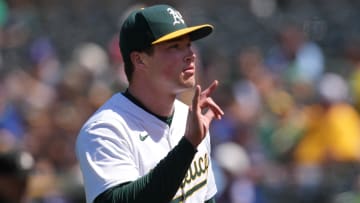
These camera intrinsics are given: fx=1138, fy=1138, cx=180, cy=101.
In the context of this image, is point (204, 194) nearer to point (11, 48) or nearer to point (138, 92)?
point (138, 92)

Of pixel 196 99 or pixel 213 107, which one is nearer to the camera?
pixel 196 99

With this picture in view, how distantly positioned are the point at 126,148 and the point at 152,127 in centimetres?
24

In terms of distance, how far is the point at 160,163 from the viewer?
483cm

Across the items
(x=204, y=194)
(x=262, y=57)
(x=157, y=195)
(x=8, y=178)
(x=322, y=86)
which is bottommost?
(x=262, y=57)

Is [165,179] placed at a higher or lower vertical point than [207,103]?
lower

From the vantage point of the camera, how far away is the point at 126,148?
199 inches

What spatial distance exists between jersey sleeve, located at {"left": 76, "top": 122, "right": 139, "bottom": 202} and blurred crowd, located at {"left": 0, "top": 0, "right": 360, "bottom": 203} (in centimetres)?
236

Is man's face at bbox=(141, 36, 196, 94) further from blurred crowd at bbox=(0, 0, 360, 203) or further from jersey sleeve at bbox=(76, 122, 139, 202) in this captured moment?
blurred crowd at bbox=(0, 0, 360, 203)

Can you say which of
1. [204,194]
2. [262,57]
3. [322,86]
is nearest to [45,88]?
[262,57]

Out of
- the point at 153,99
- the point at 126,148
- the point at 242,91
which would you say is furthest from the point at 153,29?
the point at 242,91

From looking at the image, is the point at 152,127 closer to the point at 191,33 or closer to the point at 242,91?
the point at 191,33

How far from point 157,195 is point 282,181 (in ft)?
18.6

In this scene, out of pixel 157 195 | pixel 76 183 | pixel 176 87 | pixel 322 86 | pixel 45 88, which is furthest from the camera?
pixel 45 88

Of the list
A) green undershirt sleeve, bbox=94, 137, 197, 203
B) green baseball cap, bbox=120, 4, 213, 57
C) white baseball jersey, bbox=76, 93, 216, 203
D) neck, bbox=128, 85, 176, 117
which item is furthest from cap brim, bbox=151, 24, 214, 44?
green undershirt sleeve, bbox=94, 137, 197, 203
